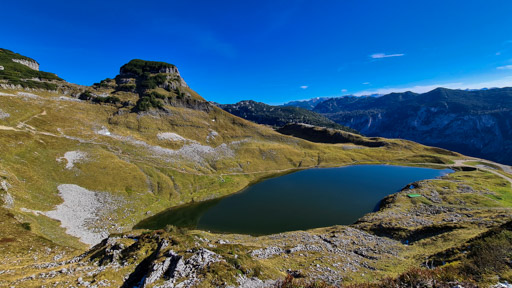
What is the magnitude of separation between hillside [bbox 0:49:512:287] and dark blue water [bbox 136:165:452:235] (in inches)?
292

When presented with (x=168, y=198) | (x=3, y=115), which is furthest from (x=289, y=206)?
(x=3, y=115)

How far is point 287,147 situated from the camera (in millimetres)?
156250

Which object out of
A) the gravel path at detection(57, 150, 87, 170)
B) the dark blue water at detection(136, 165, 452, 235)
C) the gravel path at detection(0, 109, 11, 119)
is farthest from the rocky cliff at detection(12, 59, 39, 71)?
the dark blue water at detection(136, 165, 452, 235)

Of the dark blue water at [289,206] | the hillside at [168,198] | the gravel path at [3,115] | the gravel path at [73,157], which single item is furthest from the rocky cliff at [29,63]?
the dark blue water at [289,206]

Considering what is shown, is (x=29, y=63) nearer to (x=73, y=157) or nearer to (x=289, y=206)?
(x=73, y=157)

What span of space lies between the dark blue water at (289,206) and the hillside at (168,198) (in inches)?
292

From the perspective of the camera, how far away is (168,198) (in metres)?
76.1

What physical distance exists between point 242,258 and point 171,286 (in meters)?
6.49

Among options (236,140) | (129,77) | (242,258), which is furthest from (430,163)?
(129,77)

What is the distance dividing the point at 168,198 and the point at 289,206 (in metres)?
44.7

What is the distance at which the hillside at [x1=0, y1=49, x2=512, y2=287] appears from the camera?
19.6 m

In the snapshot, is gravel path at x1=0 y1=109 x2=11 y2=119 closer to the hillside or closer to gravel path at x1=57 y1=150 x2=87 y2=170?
the hillside

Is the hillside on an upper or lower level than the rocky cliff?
lower

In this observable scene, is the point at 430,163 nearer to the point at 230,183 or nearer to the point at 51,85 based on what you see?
the point at 230,183
